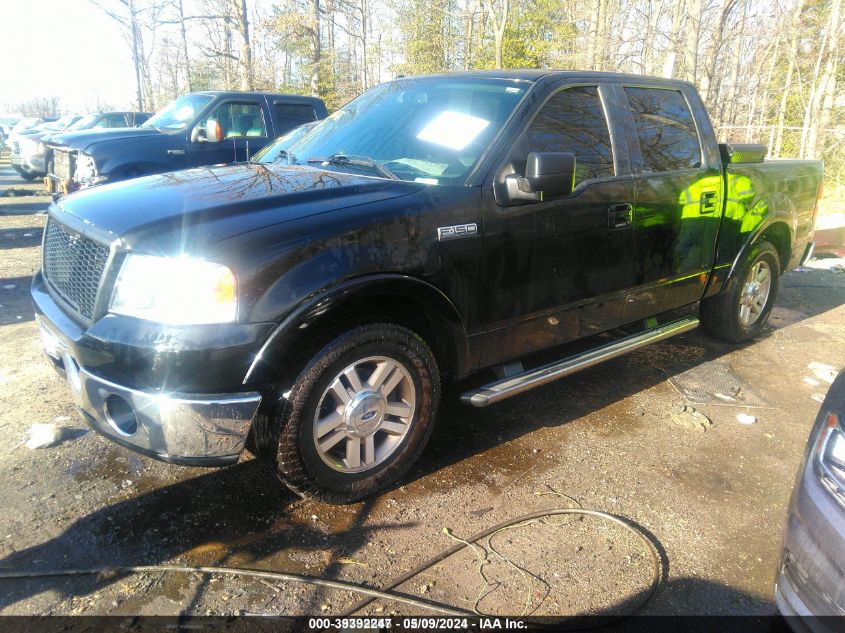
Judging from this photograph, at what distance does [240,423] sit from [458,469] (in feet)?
4.10

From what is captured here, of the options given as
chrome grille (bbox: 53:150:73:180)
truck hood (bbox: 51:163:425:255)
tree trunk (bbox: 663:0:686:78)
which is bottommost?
chrome grille (bbox: 53:150:73:180)

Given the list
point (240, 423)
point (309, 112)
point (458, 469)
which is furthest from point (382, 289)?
point (309, 112)

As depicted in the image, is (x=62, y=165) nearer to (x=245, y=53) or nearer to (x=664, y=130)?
(x=664, y=130)

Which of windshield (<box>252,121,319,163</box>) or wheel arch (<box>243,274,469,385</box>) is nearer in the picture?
wheel arch (<box>243,274,469,385</box>)

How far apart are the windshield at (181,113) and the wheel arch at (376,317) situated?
688 centimetres

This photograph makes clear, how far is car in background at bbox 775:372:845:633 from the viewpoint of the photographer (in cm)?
170

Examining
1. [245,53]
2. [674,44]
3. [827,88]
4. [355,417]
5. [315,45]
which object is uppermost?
[315,45]

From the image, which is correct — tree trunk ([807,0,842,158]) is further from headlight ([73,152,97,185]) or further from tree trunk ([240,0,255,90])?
tree trunk ([240,0,255,90])

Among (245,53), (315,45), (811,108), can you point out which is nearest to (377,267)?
(811,108)

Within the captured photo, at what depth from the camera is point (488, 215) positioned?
9.68 feet

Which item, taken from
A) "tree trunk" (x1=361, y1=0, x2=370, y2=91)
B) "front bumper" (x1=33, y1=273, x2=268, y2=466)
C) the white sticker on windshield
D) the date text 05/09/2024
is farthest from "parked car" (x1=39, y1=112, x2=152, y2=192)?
"tree trunk" (x1=361, y1=0, x2=370, y2=91)

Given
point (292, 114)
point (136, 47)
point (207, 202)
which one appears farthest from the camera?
point (136, 47)

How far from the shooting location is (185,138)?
27.0 ft

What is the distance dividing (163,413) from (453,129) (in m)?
2.01
